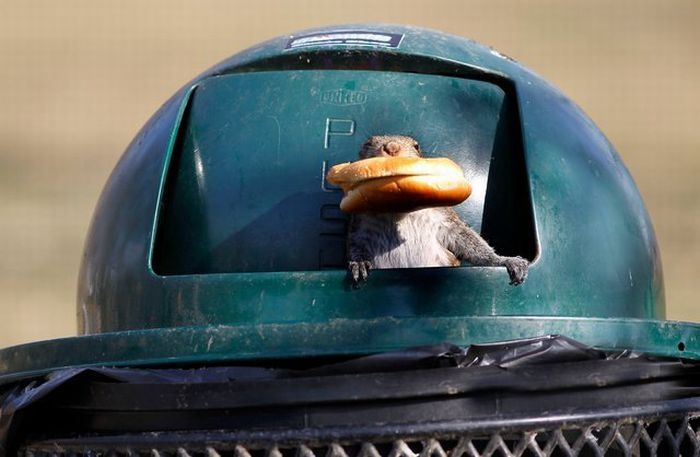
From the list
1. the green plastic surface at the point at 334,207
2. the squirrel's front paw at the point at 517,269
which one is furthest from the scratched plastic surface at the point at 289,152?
the squirrel's front paw at the point at 517,269

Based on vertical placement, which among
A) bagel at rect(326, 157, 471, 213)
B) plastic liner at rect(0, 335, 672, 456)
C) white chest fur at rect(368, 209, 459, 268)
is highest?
bagel at rect(326, 157, 471, 213)

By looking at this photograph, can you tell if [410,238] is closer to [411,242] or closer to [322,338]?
[411,242]

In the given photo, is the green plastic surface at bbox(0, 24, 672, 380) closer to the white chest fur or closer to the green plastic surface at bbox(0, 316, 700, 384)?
the green plastic surface at bbox(0, 316, 700, 384)

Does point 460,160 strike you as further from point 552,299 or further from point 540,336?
point 540,336

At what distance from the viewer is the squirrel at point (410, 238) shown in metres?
3.51

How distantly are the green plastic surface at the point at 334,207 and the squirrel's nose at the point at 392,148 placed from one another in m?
0.04

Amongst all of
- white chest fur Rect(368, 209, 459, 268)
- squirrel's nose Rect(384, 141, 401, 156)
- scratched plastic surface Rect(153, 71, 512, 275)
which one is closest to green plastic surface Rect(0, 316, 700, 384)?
scratched plastic surface Rect(153, 71, 512, 275)

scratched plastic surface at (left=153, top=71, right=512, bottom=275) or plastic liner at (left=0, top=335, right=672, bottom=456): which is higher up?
scratched plastic surface at (left=153, top=71, right=512, bottom=275)

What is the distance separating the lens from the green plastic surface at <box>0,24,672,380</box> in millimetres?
3080

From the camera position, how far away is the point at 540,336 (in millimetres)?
2883

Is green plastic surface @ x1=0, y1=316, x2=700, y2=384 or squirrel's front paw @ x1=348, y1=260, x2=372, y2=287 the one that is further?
squirrel's front paw @ x1=348, y1=260, x2=372, y2=287

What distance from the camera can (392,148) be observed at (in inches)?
137

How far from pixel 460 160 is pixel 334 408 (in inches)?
35.1

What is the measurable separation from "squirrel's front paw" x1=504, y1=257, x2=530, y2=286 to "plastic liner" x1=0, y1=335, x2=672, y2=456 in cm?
27
